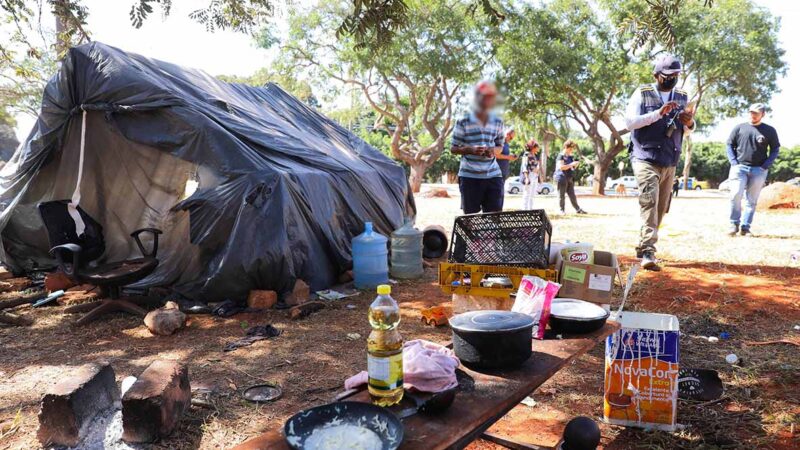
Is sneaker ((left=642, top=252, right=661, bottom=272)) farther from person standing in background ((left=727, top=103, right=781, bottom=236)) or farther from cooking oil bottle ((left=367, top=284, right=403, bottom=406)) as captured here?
cooking oil bottle ((left=367, top=284, right=403, bottom=406))

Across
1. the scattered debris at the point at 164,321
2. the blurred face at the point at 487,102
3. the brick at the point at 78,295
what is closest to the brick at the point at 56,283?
the brick at the point at 78,295

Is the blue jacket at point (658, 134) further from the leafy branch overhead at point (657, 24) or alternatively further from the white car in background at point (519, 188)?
the white car in background at point (519, 188)

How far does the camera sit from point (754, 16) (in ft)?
63.5

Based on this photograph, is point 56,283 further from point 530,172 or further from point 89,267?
point 530,172

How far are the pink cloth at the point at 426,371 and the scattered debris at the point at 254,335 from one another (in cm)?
244

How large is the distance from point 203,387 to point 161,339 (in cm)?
125

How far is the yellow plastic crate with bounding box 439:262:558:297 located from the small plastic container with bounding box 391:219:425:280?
2.27 m

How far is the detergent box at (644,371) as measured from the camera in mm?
2475

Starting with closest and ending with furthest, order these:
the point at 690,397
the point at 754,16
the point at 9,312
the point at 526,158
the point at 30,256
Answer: the point at 690,397 < the point at 9,312 < the point at 30,256 < the point at 526,158 < the point at 754,16

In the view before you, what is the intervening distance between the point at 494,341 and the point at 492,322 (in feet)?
0.25

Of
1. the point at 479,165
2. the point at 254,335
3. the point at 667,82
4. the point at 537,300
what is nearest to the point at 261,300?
the point at 254,335

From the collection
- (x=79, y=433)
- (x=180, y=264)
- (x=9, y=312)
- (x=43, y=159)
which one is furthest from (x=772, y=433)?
(x=43, y=159)

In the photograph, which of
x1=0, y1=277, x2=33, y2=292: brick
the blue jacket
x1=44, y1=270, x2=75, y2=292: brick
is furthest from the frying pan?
x1=0, y1=277, x2=33, y2=292: brick

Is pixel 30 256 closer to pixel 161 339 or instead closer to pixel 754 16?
pixel 161 339
